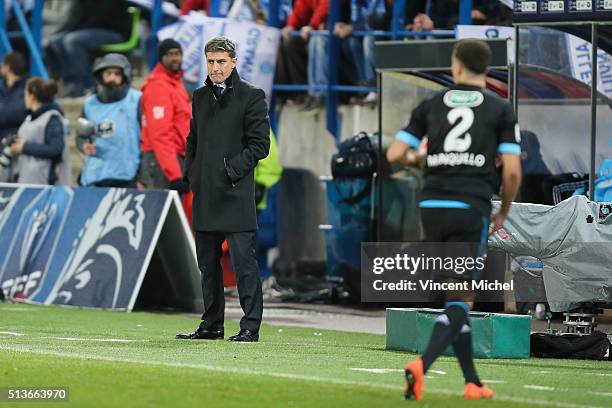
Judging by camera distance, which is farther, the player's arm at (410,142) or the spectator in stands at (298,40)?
the spectator in stands at (298,40)

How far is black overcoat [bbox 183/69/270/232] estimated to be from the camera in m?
11.9

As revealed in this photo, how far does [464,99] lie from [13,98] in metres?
11.3

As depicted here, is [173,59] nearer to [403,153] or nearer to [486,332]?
[486,332]

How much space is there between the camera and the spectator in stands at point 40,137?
17.9 m

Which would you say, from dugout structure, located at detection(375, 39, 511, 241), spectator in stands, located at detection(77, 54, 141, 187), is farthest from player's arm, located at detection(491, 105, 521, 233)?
spectator in stands, located at detection(77, 54, 141, 187)

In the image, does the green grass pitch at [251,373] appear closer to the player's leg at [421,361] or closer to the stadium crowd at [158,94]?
the player's leg at [421,361]

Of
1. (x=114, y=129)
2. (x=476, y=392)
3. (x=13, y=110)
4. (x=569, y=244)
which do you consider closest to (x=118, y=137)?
(x=114, y=129)

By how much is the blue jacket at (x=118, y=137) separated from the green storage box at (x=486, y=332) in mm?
6507

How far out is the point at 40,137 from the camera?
59.2 ft

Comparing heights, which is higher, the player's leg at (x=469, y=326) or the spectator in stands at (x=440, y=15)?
the spectator in stands at (x=440, y=15)

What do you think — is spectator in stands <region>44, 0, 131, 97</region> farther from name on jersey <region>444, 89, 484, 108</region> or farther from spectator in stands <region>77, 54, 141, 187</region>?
name on jersey <region>444, 89, 484, 108</region>

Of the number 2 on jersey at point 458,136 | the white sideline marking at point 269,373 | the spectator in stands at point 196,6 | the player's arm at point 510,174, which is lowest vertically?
the white sideline marking at point 269,373

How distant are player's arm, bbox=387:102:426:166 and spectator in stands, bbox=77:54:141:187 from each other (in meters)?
9.03

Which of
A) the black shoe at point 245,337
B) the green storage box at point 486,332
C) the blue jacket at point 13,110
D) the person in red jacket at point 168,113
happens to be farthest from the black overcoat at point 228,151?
the blue jacket at point 13,110
